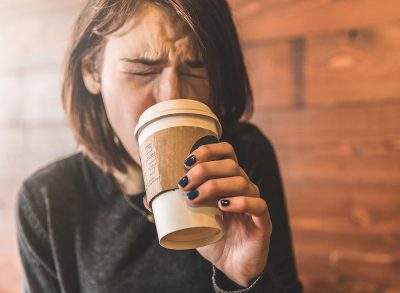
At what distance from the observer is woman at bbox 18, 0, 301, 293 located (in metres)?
0.58

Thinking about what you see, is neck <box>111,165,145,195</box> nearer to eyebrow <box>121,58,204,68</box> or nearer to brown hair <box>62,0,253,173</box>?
brown hair <box>62,0,253,173</box>

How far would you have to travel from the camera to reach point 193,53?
605 millimetres

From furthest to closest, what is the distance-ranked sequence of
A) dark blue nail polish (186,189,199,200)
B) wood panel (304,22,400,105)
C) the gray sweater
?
wood panel (304,22,400,105) → the gray sweater → dark blue nail polish (186,189,199,200)

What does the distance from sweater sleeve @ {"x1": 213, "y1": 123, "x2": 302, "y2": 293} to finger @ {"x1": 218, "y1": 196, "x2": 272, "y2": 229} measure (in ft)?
0.65

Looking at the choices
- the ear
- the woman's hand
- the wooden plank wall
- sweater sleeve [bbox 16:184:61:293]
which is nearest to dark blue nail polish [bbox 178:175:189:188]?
the woman's hand

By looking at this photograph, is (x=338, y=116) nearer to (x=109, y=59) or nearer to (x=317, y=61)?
(x=317, y=61)

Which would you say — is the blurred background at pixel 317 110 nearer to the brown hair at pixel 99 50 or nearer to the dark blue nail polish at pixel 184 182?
the brown hair at pixel 99 50

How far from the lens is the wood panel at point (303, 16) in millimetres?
879

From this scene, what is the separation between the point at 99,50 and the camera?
64cm

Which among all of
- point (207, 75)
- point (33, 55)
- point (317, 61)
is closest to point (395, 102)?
point (317, 61)

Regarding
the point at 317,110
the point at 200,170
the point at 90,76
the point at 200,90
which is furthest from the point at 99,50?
the point at 317,110

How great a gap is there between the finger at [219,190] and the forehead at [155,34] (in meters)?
0.19

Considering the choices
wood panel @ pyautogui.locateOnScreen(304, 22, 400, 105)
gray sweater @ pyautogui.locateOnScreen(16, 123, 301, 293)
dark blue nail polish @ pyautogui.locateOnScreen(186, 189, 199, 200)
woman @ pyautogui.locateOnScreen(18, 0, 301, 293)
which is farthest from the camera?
wood panel @ pyautogui.locateOnScreen(304, 22, 400, 105)

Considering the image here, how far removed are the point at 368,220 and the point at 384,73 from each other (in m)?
0.30
